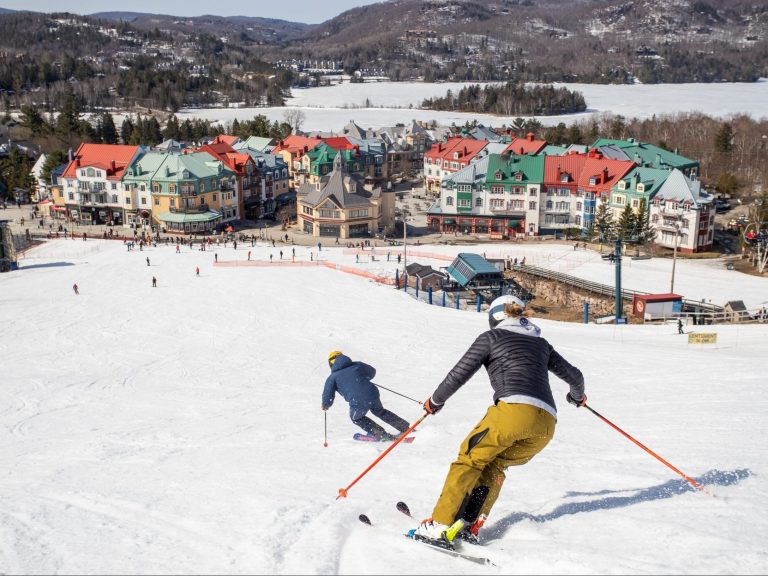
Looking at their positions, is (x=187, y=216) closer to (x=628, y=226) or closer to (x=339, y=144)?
(x=339, y=144)

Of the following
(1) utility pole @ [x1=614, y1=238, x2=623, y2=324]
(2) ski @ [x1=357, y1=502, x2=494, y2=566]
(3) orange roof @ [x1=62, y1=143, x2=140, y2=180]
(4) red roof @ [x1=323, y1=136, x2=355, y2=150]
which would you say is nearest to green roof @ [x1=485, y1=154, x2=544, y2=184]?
(4) red roof @ [x1=323, y1=136, x2=355, y2=150]

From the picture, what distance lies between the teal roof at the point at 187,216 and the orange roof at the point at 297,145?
61.7 feet

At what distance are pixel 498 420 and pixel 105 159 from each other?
209 ft

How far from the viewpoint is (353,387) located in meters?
9.44

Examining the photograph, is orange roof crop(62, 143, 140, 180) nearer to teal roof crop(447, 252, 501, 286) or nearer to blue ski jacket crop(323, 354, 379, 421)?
teal roof crop(447, 252, 501, 286)

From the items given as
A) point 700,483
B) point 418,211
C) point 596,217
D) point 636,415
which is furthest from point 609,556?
point 418,211

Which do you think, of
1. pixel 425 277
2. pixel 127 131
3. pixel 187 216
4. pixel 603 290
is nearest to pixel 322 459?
pixel 425 277

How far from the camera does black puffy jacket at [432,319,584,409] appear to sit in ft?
19.7

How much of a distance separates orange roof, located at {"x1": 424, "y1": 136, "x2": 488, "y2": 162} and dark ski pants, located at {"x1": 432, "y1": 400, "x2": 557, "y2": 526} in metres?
67.3

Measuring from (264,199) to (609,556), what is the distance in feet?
211

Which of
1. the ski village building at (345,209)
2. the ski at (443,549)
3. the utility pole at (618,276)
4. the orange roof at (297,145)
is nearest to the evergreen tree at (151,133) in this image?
the orange roof at (297,145)

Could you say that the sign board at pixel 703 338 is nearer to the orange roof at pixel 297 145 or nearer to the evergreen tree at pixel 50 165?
the orange roof at pixel 297 145

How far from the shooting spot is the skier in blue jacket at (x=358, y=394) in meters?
9.41

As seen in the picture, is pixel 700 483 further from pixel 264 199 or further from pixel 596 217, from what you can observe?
pixel 264 199
